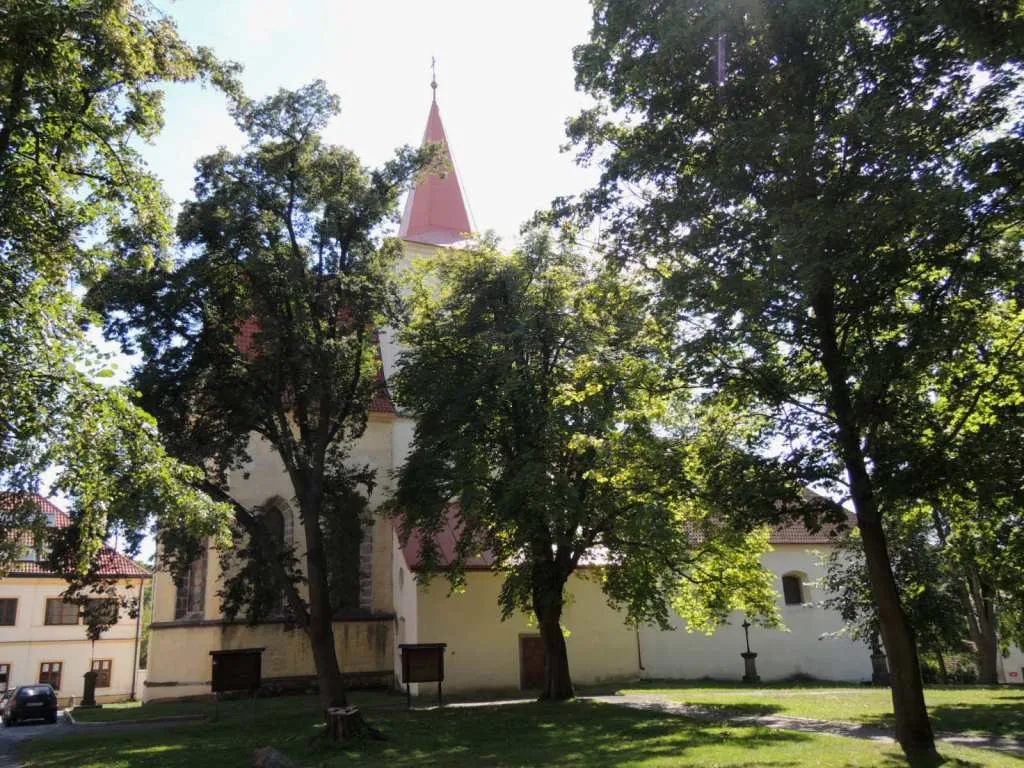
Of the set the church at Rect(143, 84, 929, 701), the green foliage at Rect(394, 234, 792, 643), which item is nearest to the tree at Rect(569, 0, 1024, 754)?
the green foliage at Rect(394, 234, 792, 643)

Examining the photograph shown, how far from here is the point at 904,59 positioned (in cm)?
922

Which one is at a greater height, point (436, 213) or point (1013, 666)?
point (436, 213)

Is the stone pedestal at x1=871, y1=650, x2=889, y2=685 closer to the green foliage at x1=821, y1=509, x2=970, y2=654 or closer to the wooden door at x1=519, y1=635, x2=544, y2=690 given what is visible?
the green foliage at x1=821, y1=509, x2=970, y2=654

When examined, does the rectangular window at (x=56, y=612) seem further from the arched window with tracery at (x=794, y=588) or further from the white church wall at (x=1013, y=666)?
the white church wall at (x=1013, y=666)

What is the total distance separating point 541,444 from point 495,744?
706 cm

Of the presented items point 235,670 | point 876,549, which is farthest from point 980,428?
point 235,670

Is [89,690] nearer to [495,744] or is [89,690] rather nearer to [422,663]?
[422,663]

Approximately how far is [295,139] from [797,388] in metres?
12.6

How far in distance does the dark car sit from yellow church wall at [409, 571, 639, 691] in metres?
11.8

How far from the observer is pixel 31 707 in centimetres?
2411

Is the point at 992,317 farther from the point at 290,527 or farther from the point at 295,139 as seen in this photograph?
the point at 290,527

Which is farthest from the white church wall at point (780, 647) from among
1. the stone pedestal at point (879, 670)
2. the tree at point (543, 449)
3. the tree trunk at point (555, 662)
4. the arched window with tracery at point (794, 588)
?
the tree trunk at point (555, 662)

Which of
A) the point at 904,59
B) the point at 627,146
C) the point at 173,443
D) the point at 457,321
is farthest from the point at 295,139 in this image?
the point at 904,59

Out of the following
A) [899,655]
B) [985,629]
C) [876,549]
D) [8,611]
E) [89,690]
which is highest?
[876,549]
